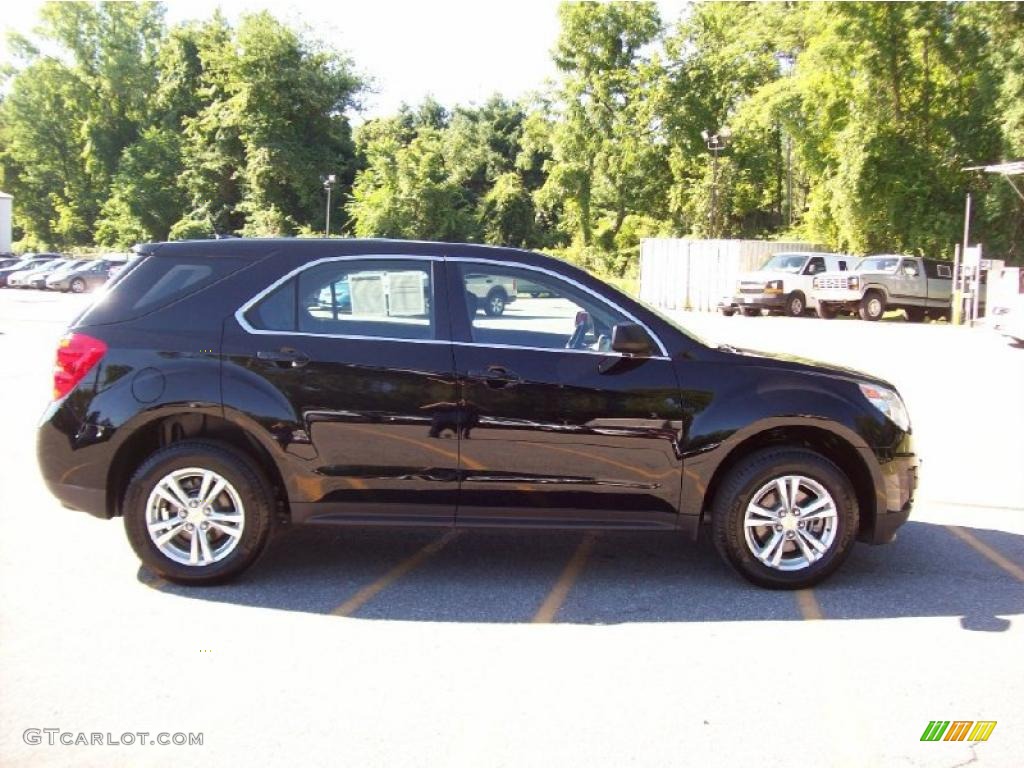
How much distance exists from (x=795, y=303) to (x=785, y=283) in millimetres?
733

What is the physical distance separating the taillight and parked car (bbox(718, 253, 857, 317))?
26932 mm

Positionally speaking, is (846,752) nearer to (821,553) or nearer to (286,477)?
(821,553)

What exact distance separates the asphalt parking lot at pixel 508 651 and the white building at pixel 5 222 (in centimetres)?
7310

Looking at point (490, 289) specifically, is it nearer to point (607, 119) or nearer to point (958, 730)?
point (958, 730)

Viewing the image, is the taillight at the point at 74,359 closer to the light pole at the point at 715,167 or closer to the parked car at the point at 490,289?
the parked car at the point at 490,289

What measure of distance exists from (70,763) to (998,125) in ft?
120

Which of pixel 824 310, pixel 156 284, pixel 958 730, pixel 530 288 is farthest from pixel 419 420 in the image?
pixel 824 310

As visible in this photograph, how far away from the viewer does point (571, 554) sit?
222 inches

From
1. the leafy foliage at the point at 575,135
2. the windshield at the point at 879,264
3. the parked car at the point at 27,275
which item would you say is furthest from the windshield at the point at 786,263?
the parked car at the point at 27,275

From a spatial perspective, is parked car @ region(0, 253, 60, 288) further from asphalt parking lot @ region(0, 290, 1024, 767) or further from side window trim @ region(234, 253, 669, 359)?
side window trim @ region(234, 253, 669, 359)

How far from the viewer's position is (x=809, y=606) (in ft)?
15.8

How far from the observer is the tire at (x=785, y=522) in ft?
15.9

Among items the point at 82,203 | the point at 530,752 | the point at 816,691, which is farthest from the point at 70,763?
the point at 82,203

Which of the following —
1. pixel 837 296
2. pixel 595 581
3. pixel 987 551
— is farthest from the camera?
pixel 837 296
